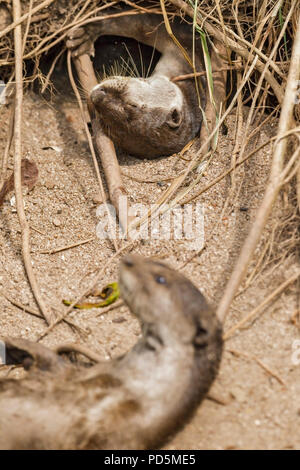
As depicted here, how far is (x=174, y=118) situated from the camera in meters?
4.42

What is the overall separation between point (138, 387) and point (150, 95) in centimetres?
248

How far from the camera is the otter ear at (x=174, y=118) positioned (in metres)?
4.35

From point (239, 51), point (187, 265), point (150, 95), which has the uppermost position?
point (239, 51)

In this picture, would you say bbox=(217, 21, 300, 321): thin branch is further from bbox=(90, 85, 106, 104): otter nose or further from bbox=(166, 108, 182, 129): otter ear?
bbox=(90, 85, 106, 104): otter nose

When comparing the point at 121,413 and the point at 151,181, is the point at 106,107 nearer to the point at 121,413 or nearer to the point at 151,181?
the point at 151,181

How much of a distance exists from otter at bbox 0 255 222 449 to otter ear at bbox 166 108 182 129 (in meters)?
1.84

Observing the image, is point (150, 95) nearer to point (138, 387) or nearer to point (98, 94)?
point (98, 94)

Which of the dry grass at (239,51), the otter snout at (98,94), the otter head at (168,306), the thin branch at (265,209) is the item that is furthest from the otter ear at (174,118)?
the otter head at (168,306)

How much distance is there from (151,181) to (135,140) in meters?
0.36

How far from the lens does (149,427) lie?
252 cm

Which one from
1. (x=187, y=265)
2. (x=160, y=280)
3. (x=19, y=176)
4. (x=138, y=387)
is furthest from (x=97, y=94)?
(x=138, y=387)

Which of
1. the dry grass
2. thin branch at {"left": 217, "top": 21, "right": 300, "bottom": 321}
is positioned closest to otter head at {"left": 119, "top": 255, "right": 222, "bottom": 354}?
thin branch at {"left": 217, "top": 21, "right": 300, "bottom": 321}

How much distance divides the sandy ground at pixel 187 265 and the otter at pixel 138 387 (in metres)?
0.28

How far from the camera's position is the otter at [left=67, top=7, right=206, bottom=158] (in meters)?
4.25
